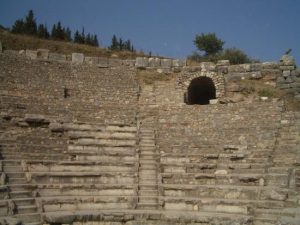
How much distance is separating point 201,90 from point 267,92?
4.18 m

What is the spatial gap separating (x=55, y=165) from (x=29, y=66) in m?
7.07

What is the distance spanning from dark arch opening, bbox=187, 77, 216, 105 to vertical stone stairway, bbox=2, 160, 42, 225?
1018 centimetres

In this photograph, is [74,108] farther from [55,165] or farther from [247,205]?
[247,205]

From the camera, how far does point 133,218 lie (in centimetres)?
1074

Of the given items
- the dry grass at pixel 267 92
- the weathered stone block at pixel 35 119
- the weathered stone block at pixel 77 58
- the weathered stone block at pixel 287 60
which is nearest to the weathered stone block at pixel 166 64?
the dry grass at pixel 267 92

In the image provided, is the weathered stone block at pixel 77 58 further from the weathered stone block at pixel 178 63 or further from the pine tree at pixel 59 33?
the pine tree at pixel 59 33

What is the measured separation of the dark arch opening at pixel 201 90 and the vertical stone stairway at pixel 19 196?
10.2 m

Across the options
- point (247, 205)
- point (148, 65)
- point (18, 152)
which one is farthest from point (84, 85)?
point (247, 205)

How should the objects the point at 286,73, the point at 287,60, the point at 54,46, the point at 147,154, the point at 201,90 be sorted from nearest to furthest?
the point at 147,154 → the point at 286,73 → the point at 287,60 → the point at 201,90 → the point at 54,46

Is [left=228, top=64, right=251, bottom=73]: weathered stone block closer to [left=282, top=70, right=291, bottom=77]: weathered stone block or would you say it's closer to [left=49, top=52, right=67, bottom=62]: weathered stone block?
[left=282, top=70, right=291, bottom=77]: weathered stone block

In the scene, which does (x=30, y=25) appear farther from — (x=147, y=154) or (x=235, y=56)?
(x=147, y=154)

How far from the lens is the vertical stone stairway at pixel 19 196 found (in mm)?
10234

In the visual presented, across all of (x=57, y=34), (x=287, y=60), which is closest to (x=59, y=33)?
(x=57, y=34)

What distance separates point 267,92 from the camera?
18.4m
